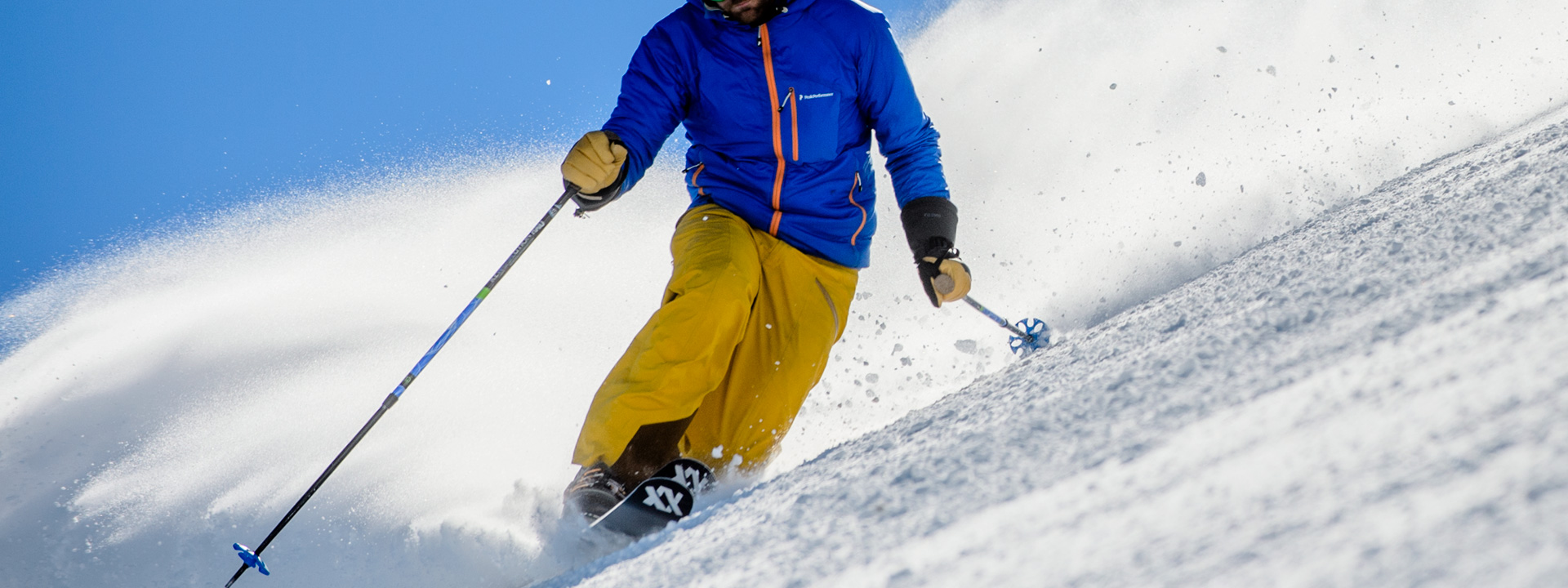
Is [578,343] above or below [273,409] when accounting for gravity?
above

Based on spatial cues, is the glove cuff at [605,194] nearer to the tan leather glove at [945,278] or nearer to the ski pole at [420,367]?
the ski pole at [420,367]

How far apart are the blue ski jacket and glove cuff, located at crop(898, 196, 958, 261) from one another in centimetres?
4

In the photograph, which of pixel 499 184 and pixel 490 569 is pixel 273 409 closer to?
pixel 490 569

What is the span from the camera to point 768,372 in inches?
87.7

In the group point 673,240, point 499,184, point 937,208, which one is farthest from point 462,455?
point 499,184

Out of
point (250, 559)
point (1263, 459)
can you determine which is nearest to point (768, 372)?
point (250, 559)

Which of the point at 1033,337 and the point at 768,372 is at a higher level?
the point at 1033,337

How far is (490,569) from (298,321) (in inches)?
171

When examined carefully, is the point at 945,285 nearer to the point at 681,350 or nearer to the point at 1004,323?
the point at 1004,323

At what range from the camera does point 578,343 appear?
514cm

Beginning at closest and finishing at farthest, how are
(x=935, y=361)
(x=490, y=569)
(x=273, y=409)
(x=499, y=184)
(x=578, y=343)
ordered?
(x=490, y=569) < (x=935, y=361) < (x=273, y=409) < (x=578, y=343) < (x=499, y=184)

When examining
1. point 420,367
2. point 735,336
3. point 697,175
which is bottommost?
point 420,367

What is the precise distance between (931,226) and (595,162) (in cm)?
93

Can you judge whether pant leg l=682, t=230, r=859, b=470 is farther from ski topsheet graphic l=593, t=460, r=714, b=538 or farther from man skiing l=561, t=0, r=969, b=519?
ski topsheet graphic l=593, t=460, r=714, b=538
